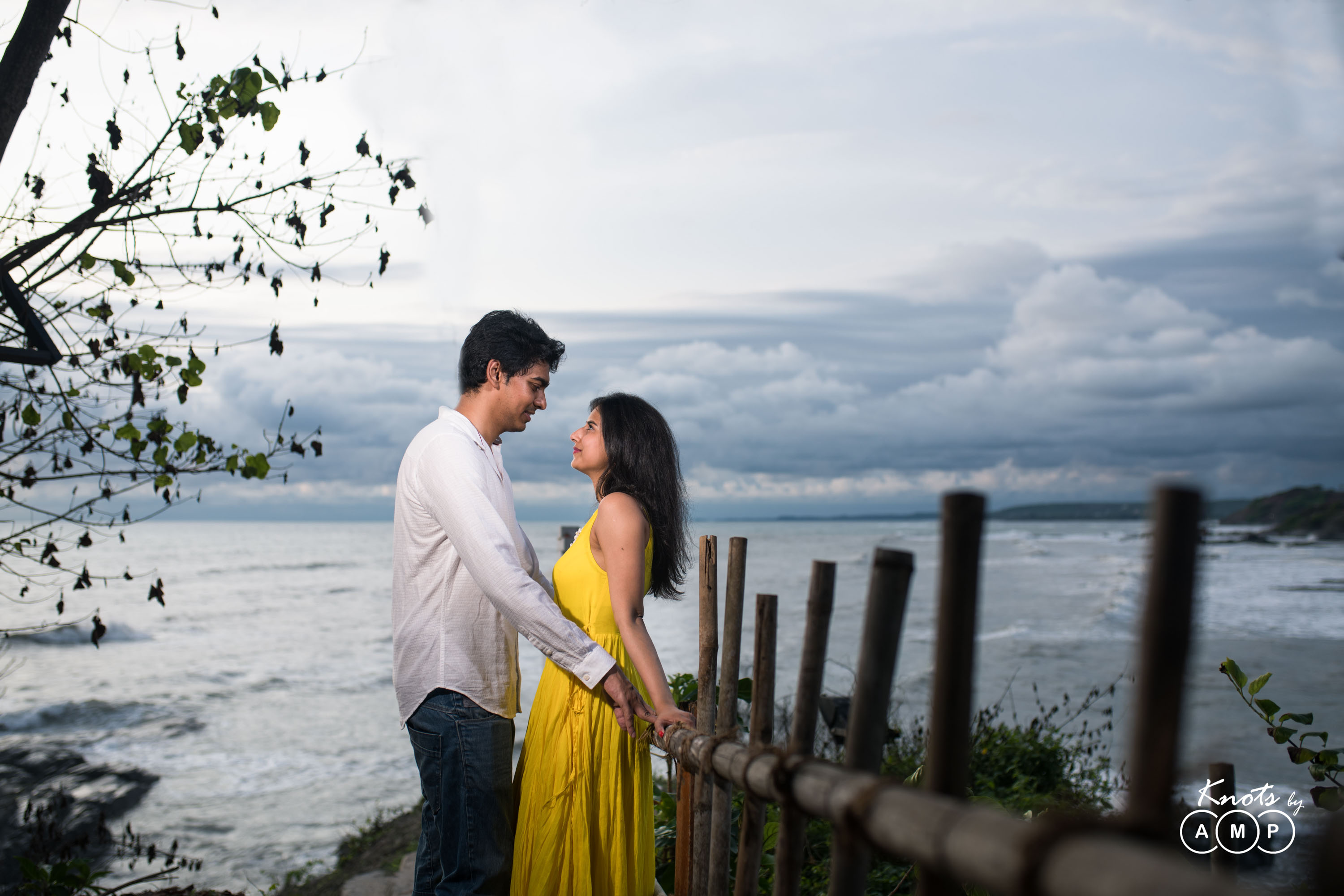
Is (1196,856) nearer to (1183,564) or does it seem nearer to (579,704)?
(579,704)

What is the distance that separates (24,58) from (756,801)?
Answer: 3587 millimetres

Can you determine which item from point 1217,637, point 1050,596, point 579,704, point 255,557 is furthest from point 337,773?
point 255,557

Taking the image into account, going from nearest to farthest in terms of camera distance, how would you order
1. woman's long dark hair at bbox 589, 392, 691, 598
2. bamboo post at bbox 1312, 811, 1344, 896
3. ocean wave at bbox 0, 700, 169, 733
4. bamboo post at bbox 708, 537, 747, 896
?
bamboo post at bbox 1312, 811, 1344, 896 → bamboo post at bbox 708, 537, 747, 896 → woman's long dark hair at bbox 589, 392, 691, 598 → ocean wave at bbox 0, 700, 169, 733

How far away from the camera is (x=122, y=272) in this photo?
416 cm

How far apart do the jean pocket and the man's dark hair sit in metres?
1.23

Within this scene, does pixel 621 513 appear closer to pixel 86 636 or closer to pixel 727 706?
pixel 727 706

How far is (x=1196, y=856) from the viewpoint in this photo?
13.1 ft

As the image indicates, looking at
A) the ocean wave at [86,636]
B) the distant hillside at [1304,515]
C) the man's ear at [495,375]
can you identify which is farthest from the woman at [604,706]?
the distant hillside at [1304,515]

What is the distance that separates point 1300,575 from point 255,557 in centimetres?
5814

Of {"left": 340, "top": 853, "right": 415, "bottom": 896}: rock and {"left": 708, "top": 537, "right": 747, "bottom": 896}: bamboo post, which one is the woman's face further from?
{"left": 340, "top": 853, "right": 415, "bottom": 896}: rock

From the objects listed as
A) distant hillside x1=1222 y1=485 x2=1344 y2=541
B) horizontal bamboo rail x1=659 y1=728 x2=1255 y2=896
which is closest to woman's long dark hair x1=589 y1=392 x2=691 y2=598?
horizontal bamboo rail x1=659 y1=728 x2=1255 y2=896

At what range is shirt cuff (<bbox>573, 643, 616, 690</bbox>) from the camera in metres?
2.95

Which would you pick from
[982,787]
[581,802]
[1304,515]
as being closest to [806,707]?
[581,802]

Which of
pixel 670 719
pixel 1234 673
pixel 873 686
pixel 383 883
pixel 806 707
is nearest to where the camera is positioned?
pixel 873 686
